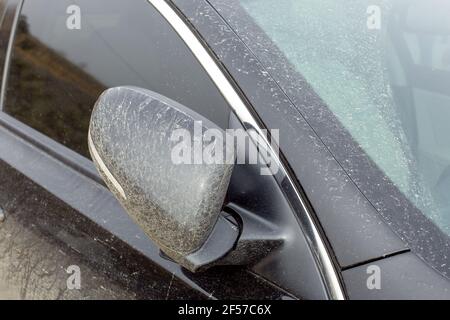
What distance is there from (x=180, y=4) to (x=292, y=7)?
32 cm

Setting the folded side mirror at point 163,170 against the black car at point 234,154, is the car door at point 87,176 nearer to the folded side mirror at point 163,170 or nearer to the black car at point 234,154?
the black car at point 234,154

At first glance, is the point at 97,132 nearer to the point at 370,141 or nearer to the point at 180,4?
the point at 180,4

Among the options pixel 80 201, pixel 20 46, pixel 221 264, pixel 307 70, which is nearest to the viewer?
pixel 221 264

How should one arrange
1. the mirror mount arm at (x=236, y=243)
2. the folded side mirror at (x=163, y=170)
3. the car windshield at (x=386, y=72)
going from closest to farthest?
the folded side mirror at (x=163, y=170), the mirror mount arm at (x=236, y=243), the car windshield at (x=386, y=72)

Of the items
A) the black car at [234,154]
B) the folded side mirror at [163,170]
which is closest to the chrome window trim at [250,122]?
the black car at [234,154]

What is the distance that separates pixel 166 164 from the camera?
113 cm

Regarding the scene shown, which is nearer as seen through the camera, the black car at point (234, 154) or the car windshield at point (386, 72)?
the black car at point (234, 154)

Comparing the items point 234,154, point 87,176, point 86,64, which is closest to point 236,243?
point 234,154

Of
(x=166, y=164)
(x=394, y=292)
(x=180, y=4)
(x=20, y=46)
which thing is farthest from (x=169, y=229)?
(x=20, y=46)

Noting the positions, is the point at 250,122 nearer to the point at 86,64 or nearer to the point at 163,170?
the point at 163,170

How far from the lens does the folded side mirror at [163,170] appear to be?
1.12 metres

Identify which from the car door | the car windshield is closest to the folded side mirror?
the car door

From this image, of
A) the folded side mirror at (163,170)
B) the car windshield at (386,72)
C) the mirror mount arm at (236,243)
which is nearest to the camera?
the folded side mirror at (163,170)

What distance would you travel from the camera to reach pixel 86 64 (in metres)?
1.66
